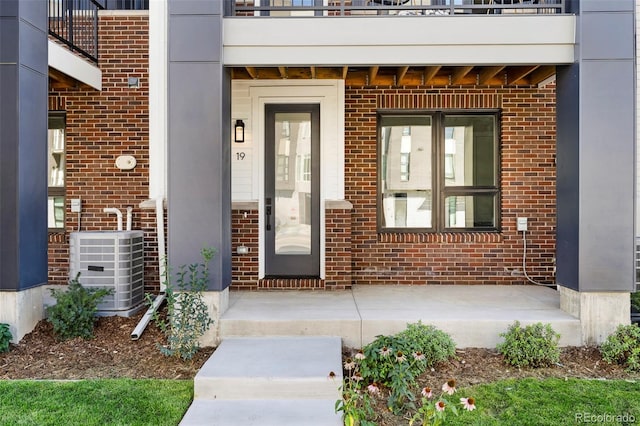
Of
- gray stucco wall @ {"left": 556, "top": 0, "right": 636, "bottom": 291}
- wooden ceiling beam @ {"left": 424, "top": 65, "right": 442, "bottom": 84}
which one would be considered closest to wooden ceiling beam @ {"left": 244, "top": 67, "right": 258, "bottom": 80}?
wooden ceiling beam @ {"left": 424, "top": 65, "right": 442, "bottom": 84}

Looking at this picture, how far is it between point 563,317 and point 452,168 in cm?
265

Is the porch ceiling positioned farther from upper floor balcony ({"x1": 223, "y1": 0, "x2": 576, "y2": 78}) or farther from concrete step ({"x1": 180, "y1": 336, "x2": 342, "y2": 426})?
concrete step ({"x1": 180, "y1": 336, "x2": 342, "y2": 426})

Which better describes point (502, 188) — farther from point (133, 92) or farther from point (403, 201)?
point (133, 92)

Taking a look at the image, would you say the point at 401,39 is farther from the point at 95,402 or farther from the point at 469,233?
the point at 95,402

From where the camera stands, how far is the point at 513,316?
450cm

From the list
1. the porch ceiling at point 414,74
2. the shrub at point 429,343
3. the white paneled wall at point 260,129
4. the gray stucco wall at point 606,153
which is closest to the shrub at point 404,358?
the shrub at point 429,343

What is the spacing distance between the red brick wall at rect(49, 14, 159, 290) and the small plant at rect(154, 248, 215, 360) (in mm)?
2371


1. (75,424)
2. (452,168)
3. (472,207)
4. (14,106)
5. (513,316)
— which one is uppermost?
(14,106)

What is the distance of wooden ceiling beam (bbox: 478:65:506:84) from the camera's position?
5043 mm

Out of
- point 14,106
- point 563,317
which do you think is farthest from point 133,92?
point 563,317

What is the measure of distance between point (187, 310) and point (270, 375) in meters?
1.14

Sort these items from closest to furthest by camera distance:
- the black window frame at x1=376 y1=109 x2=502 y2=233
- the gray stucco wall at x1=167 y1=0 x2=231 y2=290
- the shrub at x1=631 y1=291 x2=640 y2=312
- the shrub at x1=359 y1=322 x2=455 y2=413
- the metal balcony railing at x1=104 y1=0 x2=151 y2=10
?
1. the shrub at x1=359 y1=322 x2=455 y2=413
2. the gray stucco wall at x1=167 y1=0 x2=231 y2=290
3. the shrub at x1=631 y1=291 x2=640 y2=312
4. the black window frame at x1=376 y1=109 x2=502 y2=233
5. the metal balcony railing at x1=104 y1=0 x2=151 y2=10

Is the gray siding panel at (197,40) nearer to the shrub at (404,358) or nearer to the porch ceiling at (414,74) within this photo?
the porch ceiling at (414,74)

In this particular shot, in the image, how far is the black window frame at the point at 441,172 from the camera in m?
6.34
